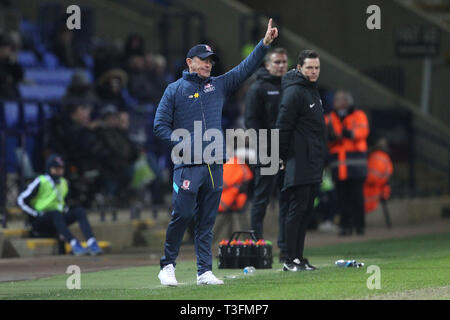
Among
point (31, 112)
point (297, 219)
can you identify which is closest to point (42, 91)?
point (31, 112)

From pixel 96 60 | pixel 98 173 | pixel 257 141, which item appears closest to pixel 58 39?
pixel 96 60

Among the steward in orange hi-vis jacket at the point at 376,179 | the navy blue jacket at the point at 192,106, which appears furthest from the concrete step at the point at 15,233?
the steward in orange hi-vis jacket at the point at 376,179

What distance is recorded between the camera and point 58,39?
977 inches

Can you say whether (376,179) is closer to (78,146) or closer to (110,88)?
(110,88)

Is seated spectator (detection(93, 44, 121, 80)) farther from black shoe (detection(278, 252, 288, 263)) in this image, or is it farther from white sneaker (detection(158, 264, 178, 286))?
white sneaker (detection(158, 264, 178, 286))

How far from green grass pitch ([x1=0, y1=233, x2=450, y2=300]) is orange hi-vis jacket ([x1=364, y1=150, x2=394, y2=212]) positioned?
22.5ft

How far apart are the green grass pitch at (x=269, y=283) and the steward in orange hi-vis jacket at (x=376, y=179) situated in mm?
6868

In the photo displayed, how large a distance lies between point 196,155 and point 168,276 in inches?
47.2

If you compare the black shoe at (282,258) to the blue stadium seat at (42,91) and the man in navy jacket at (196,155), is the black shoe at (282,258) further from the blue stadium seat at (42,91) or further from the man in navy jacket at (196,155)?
the blue stadium seat at (42,91)

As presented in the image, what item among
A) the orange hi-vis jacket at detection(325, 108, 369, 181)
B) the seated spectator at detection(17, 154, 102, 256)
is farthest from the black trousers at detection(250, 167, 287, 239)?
the orange hi-vis jacket at detection(325, 108, 369, 181)

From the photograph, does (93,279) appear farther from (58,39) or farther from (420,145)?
(420,145)

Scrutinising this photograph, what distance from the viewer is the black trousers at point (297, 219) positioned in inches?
542

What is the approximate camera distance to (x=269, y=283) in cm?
1247

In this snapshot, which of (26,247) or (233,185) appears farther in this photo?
(233,185)
